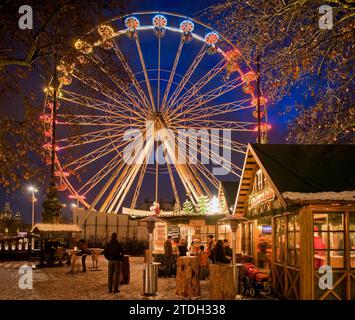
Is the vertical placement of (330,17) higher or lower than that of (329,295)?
higher

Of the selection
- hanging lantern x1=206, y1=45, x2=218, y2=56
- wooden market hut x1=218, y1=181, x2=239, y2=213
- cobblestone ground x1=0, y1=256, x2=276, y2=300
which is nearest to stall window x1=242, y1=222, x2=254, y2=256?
cobblestone ground x1=0, y1=256, x2=276, y2=300

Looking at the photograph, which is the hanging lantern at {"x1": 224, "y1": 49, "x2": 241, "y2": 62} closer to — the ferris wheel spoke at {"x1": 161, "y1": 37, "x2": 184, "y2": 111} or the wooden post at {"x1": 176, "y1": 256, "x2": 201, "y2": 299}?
the wooden post at {"x1": 176, "y1": 256, "x2": 201, "y2": 299}

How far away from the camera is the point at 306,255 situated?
11.3 meters

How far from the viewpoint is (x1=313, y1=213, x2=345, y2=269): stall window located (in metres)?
11.4

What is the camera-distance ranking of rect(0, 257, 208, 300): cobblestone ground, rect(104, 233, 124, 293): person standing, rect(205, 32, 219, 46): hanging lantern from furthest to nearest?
rect(205, 32, 219, 46): hanging lantern
rect(104, 233, 124, 293): person standing
rect(0, 257, 208, 300): cobblestone ground

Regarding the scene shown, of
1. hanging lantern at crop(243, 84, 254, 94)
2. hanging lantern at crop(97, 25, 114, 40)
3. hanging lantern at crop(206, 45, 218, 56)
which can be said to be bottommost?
hanging lantern at crop(97, 25, 114, 40)

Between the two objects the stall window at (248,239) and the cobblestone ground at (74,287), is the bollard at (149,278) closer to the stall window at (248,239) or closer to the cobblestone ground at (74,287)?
the cobblestone ground at (74,287)

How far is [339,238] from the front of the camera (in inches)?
451

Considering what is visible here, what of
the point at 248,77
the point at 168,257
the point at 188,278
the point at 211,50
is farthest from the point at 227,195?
the point at 188,278

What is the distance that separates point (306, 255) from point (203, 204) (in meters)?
14.7

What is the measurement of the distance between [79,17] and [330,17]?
5.06 metres

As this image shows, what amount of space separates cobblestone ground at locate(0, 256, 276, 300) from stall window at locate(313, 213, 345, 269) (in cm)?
314

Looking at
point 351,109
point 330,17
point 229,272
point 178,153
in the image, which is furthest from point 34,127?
point 178,153

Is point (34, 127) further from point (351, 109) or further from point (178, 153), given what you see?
point (178, 153)
